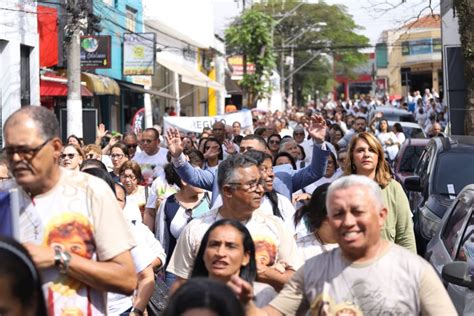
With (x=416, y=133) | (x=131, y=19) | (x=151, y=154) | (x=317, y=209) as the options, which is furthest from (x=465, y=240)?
(x=131, y=19)

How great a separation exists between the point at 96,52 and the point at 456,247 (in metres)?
20.6

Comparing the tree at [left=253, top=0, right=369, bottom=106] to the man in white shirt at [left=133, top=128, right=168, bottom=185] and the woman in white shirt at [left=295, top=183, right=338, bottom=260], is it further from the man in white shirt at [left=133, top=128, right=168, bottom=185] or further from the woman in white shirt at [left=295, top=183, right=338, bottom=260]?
the woman in white shirt at [left=295, top=183, right=338, bottom=260]

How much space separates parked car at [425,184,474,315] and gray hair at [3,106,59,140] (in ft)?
10.2

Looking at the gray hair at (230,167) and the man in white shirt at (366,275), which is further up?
the gray hair at (230,167)

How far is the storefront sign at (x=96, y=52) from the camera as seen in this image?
26.9 metres

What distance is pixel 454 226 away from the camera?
790cm

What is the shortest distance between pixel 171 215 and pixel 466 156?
15.5 feet

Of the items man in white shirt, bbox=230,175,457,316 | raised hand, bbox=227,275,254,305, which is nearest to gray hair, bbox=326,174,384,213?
man in white shirt, bbox=230,175,457,316

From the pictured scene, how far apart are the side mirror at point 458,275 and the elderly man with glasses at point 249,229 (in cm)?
137

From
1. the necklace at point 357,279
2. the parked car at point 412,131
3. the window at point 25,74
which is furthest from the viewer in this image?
the parked car at point 412,131

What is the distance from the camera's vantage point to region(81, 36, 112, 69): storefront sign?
2691 centimetres

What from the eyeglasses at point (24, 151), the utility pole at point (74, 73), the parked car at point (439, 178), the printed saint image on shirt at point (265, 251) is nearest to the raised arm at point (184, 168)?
the printed saint image on shirt at point (265, 251)

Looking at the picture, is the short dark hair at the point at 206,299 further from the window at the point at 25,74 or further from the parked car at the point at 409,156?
the window at the point at 25,74

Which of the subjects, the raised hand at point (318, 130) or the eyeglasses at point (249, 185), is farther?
the raised hand at point (318, 130)
